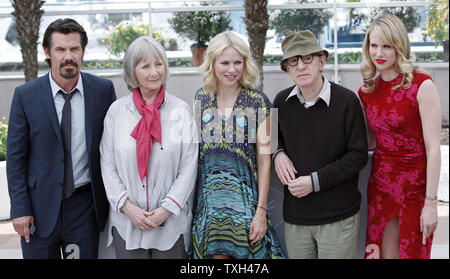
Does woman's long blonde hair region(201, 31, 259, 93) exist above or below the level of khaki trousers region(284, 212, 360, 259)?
above

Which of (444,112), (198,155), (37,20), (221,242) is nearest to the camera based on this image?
(221,242)

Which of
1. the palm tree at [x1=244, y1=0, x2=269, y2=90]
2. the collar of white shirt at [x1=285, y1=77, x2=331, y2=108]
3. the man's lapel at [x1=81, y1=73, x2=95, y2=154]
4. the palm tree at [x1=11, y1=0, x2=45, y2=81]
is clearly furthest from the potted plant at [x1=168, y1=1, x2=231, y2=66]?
the collar of white shirt at [x1=285, y1=77, x2=331, y2=108]

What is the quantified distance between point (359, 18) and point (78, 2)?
5.81 metres

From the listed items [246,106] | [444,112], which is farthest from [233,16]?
[246,106]

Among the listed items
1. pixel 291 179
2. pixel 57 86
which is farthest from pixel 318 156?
pixel 57 86

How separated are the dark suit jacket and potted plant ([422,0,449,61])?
7.42 m

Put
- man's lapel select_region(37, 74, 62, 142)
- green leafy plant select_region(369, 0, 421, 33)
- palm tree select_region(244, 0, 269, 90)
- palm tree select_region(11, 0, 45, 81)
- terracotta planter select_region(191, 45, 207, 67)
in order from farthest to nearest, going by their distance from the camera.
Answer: terracotta planter select_region(191, 45, 207, 67) < green leafy plant select_region(369, 0, 421, 33) < palm tree select_region(244, 0, 269, 90) < palm tree select_region(11, 0, 45, 81) < man's lapel select_region(37, 74, 62, 142)

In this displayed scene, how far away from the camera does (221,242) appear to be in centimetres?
279

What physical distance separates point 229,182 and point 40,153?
1170 millimetres

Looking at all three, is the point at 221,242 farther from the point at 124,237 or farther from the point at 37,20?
the point at 37,20

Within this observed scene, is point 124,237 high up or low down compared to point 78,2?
down

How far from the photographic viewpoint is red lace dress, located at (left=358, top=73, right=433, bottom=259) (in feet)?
9.14

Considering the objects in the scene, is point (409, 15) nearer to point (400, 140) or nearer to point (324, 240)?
point (400, 140)

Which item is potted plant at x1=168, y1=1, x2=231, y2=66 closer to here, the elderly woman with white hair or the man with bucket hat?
the elderly woman with white hair
